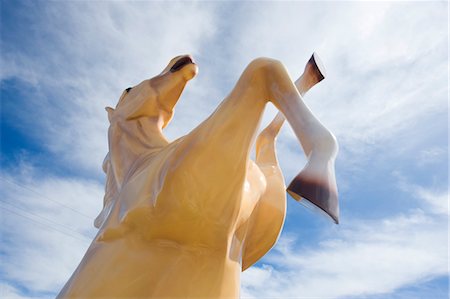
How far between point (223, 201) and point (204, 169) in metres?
0.19

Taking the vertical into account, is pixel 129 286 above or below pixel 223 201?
below

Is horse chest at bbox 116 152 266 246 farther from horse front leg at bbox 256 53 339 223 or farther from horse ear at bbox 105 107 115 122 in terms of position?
horse ear at bbox 105 107 115 122

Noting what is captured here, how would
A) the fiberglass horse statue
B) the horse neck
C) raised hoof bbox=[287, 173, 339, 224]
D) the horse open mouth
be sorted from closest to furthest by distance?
1. raised hoof bbox=[287, 173, 339, 224]
2. the fiberglass horse statue
3. the horse neck
4. the horse open mouth

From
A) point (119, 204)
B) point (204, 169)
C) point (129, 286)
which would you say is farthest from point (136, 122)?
point (129, 286)

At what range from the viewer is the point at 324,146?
190 cm

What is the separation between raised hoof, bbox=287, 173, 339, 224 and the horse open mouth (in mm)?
1432

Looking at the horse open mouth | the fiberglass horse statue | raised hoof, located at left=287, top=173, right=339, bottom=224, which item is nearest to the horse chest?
the fiberglass horse statue

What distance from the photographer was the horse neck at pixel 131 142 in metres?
2.80

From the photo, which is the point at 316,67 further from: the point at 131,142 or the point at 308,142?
the point at 131,142

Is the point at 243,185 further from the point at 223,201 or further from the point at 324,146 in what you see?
the point at 324,146

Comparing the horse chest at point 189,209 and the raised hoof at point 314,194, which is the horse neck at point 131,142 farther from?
the raised hoof at point 314,194

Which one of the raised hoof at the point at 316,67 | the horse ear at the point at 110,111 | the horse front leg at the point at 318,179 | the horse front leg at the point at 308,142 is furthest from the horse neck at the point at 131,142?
the horse front leg at the point at 318,179

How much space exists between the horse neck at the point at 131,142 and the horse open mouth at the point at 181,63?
37 cm

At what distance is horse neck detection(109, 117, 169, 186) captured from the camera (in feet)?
9.20
